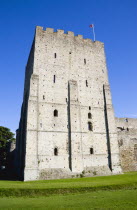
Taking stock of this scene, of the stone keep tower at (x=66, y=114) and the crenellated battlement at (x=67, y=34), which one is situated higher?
the crenellated battlement at (x=67, y=34)

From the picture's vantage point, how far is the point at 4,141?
29.5 metres

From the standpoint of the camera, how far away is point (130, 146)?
24.9 metres

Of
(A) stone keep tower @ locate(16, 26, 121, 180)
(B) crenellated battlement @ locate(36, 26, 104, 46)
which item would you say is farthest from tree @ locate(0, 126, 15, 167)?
(B) crenellated battlement @ locate(36, 26, 104, 46)

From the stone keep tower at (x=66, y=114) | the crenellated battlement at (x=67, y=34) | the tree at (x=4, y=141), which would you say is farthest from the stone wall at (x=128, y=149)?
the tree at (x=4, y=141)

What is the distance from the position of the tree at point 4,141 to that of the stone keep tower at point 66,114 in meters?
7.58

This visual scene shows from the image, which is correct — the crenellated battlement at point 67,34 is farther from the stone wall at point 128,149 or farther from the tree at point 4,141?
the tree at point 4,141

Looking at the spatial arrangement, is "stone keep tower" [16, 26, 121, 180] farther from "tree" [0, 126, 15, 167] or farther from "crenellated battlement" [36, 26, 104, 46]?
"tree" [0, 126, 15, 167]

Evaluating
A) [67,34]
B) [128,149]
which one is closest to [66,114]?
[128,149]

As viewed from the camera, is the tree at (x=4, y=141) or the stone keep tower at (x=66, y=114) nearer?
the stone keep tower at (x=66, y=114)

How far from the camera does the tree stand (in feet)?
94.9

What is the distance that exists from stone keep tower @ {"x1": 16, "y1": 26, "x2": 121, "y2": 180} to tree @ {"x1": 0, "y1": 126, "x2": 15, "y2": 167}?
299 inches

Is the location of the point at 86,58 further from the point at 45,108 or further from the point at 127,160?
the point at 127,160

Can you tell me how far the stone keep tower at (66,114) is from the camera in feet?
63.4

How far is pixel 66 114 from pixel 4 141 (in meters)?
14.1
